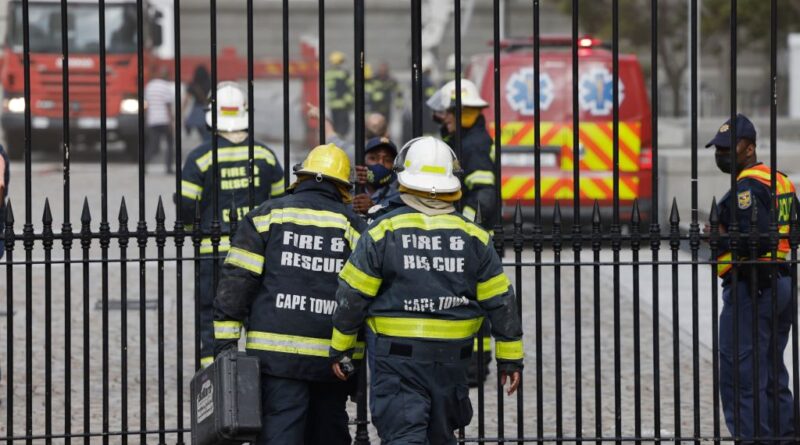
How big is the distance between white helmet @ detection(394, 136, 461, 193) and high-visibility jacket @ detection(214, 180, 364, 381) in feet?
1.18

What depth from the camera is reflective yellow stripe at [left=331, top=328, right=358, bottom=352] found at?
5.95 m

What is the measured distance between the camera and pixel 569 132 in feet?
52.7

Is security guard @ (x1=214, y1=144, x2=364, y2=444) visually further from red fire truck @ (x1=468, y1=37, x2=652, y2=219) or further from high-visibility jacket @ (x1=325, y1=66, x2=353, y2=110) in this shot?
high-visibility jacket @ (x1=325, y1=66, x2=353, y2=110)

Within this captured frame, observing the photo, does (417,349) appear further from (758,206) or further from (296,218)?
(758,206)

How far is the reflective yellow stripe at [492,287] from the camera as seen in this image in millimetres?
6016

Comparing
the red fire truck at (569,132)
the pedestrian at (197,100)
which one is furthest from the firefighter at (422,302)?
the pedestrian at (197,100)

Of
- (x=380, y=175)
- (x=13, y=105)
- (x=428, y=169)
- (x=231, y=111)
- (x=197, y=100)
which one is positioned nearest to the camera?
(x=428, y=169)

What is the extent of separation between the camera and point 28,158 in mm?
6480

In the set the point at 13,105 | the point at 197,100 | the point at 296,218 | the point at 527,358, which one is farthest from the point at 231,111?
the point at 13,105

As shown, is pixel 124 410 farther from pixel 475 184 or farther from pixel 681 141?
pixel 681 141

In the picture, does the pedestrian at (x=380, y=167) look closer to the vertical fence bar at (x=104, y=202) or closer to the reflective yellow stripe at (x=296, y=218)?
the vertical fence bar at (x=104, y=202)

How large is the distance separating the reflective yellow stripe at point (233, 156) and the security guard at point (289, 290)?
2473 millimetres

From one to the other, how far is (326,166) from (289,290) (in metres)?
0.49

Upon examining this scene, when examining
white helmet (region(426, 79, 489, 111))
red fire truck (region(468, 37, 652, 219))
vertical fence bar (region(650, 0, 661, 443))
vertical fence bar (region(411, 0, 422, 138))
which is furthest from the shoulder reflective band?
red fire truck (region(468, 37, 652, 219))
